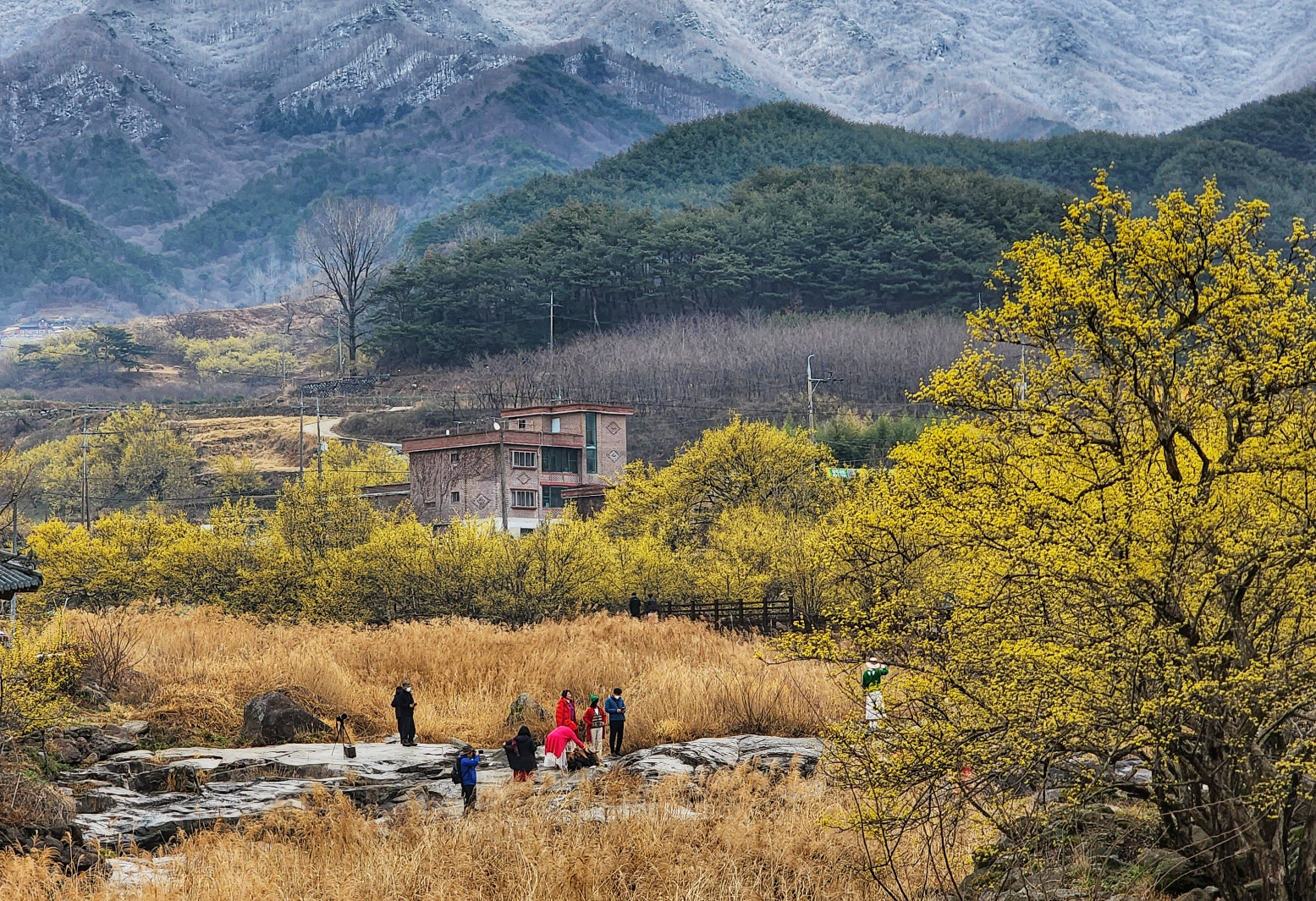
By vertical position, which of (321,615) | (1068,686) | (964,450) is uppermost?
(964,450)

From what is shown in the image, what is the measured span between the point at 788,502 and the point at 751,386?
41412 mm

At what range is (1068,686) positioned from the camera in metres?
12.4

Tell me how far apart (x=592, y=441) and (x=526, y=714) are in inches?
1664

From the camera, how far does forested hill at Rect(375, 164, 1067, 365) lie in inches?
4294

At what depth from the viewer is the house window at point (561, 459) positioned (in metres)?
67.6

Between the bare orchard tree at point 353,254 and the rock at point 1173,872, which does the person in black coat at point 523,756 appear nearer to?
the rock at point 1173,872

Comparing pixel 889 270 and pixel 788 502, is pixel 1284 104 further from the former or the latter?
pixel 788 502

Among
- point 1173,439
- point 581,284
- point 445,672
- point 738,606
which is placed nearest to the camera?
point 1173,439

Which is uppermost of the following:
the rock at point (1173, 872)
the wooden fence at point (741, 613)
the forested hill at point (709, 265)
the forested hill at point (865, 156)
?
the forested hill at point (865, 156)

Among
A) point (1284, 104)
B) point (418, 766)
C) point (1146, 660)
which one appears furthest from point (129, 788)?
point (1284, 104)

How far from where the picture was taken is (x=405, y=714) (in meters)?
25.4

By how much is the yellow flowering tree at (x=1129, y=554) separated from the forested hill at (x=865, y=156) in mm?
141547

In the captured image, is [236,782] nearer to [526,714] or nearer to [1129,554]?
[526,714]

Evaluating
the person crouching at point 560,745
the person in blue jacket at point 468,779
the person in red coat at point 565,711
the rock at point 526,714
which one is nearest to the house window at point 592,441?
the rock at point 526,714
